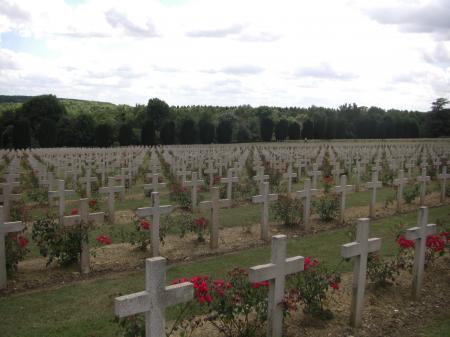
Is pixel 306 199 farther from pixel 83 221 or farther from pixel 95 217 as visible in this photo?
pixel 83 221

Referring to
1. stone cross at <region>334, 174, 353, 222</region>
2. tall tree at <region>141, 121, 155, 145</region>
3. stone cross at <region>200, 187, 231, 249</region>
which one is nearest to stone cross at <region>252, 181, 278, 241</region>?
stone cross at <region>200, 187, 231, 249</region>

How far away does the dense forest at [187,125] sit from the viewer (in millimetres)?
44031

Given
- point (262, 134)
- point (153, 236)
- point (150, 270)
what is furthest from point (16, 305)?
point (262, 134)

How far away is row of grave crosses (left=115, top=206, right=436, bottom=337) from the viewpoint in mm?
3254

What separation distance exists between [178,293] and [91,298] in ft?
9.34

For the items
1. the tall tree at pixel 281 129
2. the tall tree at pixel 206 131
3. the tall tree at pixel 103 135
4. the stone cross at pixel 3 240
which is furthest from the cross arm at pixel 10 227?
the tall tree at pixel 281 129

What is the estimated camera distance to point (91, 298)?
5828mm

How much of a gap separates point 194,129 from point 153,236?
133ft

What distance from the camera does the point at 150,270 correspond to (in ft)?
10.7

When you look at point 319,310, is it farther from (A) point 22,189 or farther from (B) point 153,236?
(A) point 22,189

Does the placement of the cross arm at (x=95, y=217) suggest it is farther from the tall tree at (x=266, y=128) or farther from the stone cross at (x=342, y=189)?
the tall tree at (x=266, y=128)

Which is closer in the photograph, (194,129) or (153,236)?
(153,236)

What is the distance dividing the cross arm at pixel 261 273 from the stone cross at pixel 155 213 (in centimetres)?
316

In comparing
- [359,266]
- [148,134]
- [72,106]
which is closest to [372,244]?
[359,266]
